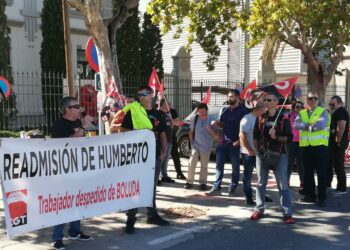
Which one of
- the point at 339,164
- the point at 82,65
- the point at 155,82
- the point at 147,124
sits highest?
the point at 82,65

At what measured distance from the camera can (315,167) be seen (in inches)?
306

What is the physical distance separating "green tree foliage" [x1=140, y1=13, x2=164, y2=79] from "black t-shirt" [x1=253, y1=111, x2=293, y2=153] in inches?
650

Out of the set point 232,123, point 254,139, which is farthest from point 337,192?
point 254,139

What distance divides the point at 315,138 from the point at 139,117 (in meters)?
3.07

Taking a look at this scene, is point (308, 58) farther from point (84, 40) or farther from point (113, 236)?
point (84, 40)

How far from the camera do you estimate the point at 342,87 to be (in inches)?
907

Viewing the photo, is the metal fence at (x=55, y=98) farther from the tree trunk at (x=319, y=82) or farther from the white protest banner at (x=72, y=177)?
the white protest banner at (x=72, y=177)

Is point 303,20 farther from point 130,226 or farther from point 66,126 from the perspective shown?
point 66,126

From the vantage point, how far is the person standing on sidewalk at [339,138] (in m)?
8.55

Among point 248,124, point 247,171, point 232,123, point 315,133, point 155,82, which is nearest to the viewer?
point 248,124

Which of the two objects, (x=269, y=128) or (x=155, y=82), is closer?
(x=269, y=128)

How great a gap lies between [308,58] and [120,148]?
930 centimetres

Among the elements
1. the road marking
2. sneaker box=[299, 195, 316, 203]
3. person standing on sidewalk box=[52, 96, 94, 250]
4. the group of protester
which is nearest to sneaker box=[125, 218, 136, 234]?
the group of protester

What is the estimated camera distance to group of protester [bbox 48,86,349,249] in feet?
20.5
